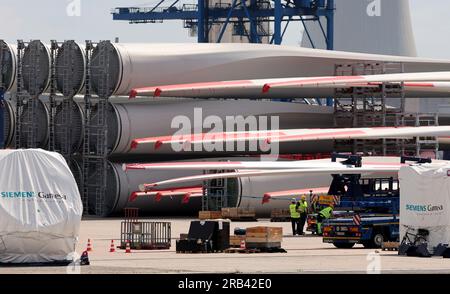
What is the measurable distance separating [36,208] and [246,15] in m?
74.5

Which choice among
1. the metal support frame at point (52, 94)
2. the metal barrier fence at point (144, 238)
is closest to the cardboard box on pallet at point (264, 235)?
the metal barrier fence at point (144, 238)

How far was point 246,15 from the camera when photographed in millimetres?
101688

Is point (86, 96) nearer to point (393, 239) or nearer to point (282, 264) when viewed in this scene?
point (393, 239)

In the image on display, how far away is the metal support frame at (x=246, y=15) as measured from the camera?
98562mm

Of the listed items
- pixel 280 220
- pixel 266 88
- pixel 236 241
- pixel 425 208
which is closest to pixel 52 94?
pixel 266 88

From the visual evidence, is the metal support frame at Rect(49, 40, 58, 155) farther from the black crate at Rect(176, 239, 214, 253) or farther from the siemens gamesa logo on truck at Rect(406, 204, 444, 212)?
the siemens gamesa logo on truck at Rect(406, 204, 444, 212)

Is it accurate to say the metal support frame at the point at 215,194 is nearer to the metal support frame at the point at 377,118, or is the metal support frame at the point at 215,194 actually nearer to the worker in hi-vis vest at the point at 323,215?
the metal support frame at the point at 377,118

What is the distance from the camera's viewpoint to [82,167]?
68.5 metres

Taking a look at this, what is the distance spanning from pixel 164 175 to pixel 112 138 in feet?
12.1

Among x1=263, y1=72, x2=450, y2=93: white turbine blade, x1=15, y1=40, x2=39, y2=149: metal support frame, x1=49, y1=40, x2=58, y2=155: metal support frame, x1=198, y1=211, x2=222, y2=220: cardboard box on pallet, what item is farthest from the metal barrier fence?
x1=15, y1=40, x2=39, y2=149: metal support frame

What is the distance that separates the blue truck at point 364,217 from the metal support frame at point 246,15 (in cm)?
5391

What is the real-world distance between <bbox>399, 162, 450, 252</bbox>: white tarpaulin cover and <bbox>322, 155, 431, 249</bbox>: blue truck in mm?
5225
